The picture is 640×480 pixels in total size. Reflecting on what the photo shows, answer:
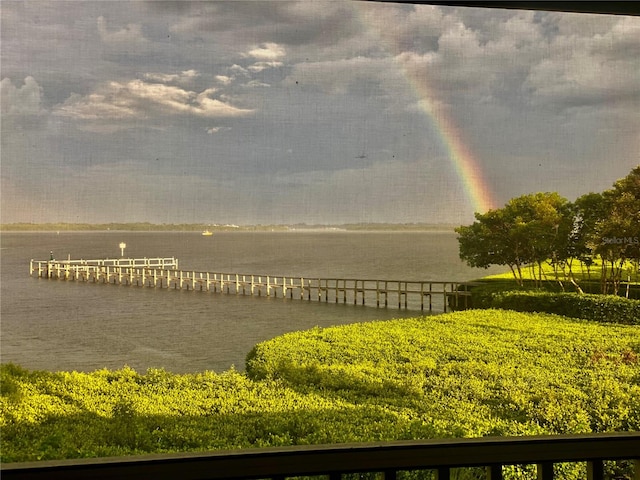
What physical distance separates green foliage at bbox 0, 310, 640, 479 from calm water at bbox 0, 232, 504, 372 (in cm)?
7

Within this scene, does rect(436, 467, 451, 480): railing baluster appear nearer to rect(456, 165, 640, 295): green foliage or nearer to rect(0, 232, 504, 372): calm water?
rect(0, 232, 504, 372): calm water

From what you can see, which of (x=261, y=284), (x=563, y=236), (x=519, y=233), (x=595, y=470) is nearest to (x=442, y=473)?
(x=595, y=470)

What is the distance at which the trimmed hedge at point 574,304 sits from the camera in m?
2.51

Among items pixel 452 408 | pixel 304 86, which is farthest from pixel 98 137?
pixel 452 408

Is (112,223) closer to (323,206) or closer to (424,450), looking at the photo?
(323,206)

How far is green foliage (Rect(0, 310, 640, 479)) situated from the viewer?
1.80 meters

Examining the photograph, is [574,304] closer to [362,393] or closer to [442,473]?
[362,393]

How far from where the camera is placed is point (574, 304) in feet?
8.57

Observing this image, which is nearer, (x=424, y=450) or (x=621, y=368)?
(x=424, y=450)

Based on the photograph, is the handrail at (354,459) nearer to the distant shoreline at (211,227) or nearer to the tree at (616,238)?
the distant shoreline at (211,227)

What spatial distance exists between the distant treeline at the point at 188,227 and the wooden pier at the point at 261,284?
146 millimetres

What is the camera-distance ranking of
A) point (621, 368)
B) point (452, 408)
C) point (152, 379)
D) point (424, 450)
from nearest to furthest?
1. point (424, 450)
2. point (152, 379)
3. point (452, 408)
4. point (621, 368)

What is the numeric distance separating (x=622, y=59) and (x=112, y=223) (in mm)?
1805

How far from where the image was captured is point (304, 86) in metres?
1.84
